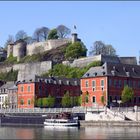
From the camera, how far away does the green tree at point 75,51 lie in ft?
387

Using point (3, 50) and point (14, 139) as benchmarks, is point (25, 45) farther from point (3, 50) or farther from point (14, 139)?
point (14, 139)

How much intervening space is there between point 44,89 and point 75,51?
2587cm

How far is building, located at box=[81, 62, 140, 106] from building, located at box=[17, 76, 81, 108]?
964cm

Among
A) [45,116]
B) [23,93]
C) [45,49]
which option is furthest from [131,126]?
[45,49]

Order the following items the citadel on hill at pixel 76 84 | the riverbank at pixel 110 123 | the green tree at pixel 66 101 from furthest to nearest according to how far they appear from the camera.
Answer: the green tree at pixel 66 101 < the citadel on hill at pixel 76 84 < the riverbank at pixel 110 123

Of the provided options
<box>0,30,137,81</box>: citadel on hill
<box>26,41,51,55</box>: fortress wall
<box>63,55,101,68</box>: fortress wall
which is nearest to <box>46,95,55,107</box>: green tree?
<box>0,30,137,81</box>: citadel on hill

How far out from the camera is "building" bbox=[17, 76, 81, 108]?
302 ft

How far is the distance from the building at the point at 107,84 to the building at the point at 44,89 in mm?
9644

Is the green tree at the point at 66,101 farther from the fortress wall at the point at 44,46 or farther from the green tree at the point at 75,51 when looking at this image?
the fortress wall at the point at 44,46

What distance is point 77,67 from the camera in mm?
110812

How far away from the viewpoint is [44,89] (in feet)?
307

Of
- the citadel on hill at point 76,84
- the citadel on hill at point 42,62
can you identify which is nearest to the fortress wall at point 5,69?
the citadel on hill at point 42,62

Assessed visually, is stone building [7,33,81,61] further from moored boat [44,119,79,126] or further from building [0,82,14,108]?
moored boat [44,119,79,126]

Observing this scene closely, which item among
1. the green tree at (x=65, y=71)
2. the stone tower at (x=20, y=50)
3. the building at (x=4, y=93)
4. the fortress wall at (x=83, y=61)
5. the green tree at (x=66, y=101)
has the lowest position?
the green tree at (x=66, y=101)
